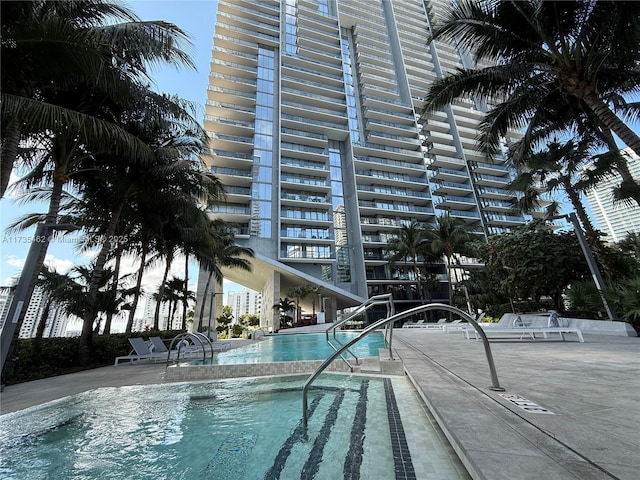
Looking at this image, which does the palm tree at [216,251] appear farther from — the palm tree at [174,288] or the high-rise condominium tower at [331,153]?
the high-rise condominium tower at [331,153]

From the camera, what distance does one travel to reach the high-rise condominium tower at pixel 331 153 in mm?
34094

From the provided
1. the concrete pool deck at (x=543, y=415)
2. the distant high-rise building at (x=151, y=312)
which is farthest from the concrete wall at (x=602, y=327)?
the distant high-rise building at (x=151, y=312)

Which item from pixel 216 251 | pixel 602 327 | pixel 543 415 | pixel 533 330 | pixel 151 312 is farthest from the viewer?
pixel 151 312

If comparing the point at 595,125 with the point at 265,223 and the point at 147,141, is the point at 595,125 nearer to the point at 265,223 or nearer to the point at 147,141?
the point at 147,141

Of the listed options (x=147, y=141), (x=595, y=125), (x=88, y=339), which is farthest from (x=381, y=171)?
(x=88, y=339)

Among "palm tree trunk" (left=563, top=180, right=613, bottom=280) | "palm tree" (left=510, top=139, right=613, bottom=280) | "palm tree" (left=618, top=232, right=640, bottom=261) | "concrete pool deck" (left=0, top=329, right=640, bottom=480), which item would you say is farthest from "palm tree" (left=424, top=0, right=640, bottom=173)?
"concrete pool deck" (left=0, top=329, right=640, bottom=480)

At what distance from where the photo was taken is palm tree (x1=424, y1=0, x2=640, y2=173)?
22.2 ft

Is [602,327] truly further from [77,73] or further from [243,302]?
[243,302]

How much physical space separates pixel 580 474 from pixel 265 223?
106ft

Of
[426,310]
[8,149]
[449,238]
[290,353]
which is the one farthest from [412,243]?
[8,149]

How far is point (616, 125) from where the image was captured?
6434 millimetres

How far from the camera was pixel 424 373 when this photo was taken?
3.89 m

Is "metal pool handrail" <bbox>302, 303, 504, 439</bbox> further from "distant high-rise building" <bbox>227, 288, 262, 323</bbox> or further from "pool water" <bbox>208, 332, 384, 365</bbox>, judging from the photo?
"distant high-rise building" <bbox>227, 288, 262, 323</bbox>

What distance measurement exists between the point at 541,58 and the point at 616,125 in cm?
276
